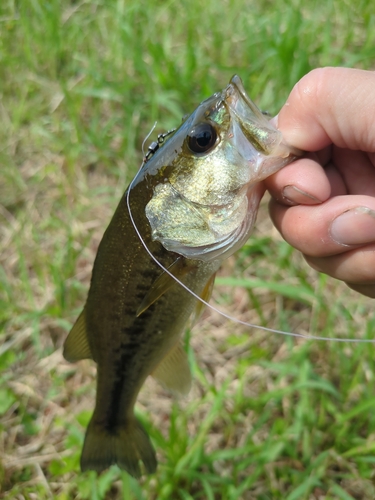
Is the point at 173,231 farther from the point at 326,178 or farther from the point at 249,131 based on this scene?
the point at 326,178

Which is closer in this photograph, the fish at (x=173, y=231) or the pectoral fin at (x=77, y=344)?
the fish at (x=173, y=231)

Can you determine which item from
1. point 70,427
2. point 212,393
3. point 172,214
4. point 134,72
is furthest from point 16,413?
point 134,72

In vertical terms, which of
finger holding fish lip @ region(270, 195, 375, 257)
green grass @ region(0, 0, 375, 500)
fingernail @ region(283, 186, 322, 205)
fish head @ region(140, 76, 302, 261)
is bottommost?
green grass @ region(0, 0, 375, 500)

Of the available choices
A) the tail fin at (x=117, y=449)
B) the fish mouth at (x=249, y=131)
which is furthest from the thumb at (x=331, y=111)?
the tail fin at (x=117, y=449)

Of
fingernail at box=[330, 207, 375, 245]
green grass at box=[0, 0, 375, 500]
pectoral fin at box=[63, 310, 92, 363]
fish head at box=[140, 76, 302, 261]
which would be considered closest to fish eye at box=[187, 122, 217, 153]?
fish head at box=[140, 76, 302, 261]

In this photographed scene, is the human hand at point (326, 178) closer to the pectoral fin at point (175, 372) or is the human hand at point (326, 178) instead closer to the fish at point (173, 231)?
the fish at point (173, 231)

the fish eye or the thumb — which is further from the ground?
the fish eye

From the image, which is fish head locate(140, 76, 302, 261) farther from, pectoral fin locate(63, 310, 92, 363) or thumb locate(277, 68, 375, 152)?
pectoral fin locate(63, 310, 92, 363)
